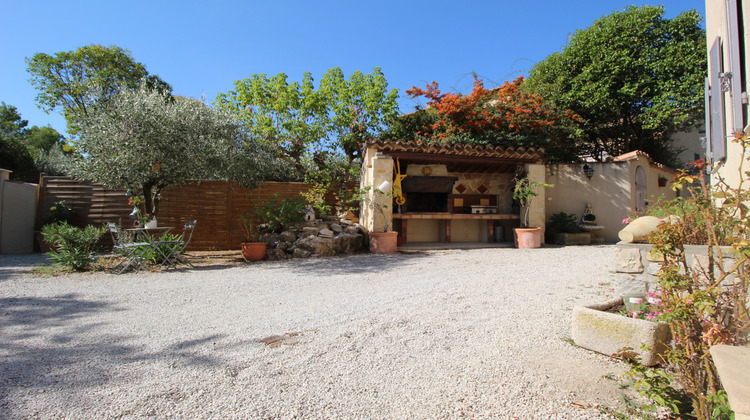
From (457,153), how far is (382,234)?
8.09 feet

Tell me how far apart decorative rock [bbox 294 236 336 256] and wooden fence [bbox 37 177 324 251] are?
191 centimetres

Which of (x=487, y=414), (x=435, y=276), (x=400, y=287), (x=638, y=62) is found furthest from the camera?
(x=638, y=62)

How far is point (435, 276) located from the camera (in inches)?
212

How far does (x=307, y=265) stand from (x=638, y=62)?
11035 mm

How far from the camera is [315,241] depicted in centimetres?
761

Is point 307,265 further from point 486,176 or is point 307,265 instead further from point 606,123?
point 606,123

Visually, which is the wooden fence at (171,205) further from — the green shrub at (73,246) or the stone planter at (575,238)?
the stone planter at (575,238)

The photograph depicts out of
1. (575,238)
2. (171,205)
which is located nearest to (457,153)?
(575,238)

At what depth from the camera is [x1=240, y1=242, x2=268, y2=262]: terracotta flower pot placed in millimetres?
7383

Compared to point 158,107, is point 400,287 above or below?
below

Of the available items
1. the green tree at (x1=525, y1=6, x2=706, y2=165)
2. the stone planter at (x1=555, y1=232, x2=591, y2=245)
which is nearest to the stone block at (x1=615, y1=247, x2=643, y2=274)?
the stone planter at (x1=555, y1=232, x2=591, y2=245)

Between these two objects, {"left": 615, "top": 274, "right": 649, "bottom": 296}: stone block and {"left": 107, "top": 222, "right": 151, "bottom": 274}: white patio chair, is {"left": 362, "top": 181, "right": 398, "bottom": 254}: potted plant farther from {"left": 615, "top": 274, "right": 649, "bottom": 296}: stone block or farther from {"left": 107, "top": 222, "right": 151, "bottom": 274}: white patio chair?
{"left": 615, "top": 274, "right": 649, "bottom": 296}: stone block

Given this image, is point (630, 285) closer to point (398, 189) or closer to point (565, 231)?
point (398, 189)

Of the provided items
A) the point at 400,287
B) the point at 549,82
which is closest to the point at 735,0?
the point at 400,287
